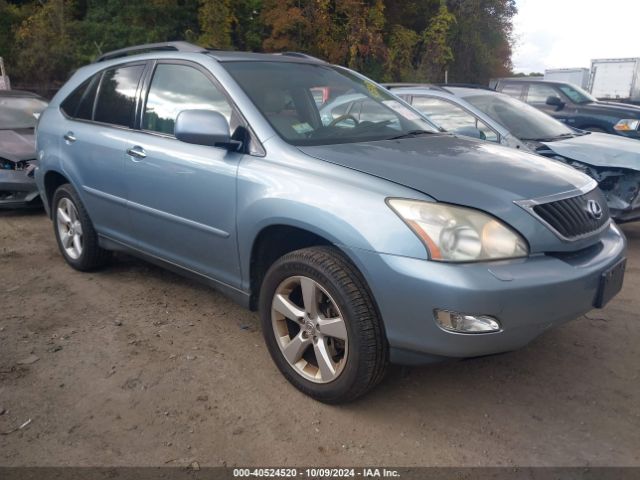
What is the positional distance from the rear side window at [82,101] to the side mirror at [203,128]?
67.7 inches

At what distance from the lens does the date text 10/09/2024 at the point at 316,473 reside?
2.29 m

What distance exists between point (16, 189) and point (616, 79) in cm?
2240

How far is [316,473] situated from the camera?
2303 millimetres

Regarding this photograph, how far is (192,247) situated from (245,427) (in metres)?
1.20

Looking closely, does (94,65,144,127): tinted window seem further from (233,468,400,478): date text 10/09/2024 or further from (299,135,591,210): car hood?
(233,468,400,478): date text 10/09/2024

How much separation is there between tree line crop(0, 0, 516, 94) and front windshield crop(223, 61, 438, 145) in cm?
1557

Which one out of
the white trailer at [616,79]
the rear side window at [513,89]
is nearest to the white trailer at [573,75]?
the white trailer at [616,79]

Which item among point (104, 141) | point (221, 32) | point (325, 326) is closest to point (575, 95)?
point (104, 141)

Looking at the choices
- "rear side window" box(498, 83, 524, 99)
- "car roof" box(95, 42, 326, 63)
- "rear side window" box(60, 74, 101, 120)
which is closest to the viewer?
"car roof" box(95, 42, 326, 63)

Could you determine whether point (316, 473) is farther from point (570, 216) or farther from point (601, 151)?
point (601, 151)

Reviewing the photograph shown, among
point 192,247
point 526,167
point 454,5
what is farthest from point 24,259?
point 454,5

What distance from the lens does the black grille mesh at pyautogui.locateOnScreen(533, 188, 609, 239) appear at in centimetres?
255

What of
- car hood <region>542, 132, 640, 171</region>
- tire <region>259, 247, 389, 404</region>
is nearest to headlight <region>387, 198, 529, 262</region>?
tire <region>259, 247, 389, 404</region>

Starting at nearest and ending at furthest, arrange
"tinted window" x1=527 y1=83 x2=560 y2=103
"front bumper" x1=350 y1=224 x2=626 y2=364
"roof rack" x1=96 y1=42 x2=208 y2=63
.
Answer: "front bumper" x1=350 y1=224 x2=626 y2=364
"roof rack" x1=96 y1=42 x2=208 y2=63
"tinted window" x1=527 y1=83 x2=560 y2=103
